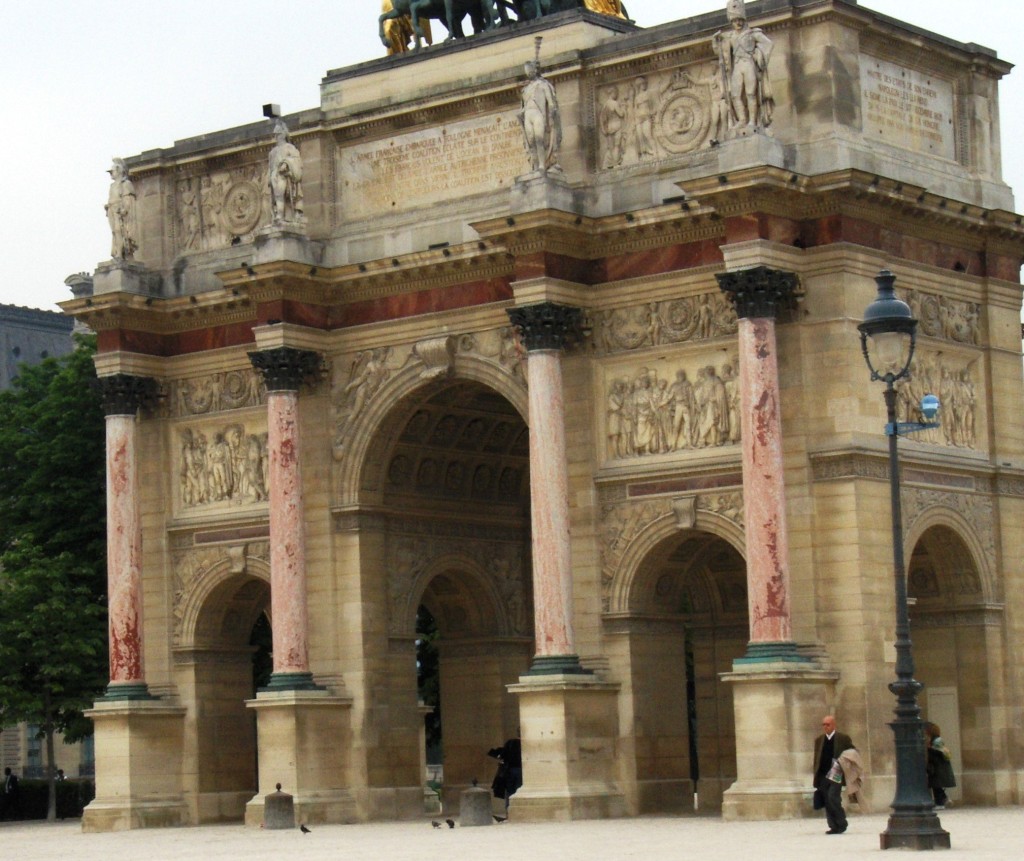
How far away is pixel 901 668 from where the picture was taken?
98.5ft

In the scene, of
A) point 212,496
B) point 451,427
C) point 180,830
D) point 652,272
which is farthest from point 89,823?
point 652,272

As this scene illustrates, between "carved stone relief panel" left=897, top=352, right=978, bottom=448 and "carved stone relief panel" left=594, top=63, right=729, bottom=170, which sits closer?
"carved stone relief panel" left=897, top=352, right=978, bottom=448

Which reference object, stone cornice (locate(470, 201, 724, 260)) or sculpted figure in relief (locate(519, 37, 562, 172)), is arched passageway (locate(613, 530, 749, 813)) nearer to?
stone cornice (locate(470, 201, 724, 260))

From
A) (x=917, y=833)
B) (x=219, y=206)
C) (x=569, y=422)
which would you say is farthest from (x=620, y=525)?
(x=917, y=833)

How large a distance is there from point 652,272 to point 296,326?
7.18 meters

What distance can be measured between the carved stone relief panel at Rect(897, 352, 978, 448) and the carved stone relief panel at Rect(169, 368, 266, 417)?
40.4ft

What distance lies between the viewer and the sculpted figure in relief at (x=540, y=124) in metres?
42.4

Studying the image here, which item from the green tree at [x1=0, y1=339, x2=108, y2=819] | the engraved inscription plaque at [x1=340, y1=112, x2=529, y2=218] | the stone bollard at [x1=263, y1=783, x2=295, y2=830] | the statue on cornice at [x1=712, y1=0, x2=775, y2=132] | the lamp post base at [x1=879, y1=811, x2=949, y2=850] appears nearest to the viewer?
the lamp post base at [x1=879, y1=811, x2=949, y2=850]

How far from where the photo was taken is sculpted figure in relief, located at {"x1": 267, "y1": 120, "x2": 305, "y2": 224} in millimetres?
45969

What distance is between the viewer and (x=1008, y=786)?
42.3 m

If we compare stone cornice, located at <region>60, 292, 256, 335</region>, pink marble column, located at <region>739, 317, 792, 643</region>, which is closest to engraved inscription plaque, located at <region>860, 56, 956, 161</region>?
pink marble column, located at <region>739, 317, 792, 643</region>

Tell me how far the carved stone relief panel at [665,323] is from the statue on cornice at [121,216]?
10367mm

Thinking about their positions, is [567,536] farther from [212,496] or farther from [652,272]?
[212,496]

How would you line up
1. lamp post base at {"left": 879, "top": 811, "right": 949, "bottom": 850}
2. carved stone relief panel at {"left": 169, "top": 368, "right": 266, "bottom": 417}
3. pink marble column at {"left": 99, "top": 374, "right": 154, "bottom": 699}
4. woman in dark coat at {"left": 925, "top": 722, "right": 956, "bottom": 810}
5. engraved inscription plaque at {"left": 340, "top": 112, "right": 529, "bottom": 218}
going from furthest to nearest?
1. carved stone relief panel at {"left": 169, "top": 368, "right": 266, "bottom": 417}
2. pink marble column at {"left": 99, "top": 374, "right": 154, "bottom": 699}
3. engraved inscription plaque at {"left": 340, "top": 112, "right": 529, "bottom": 218}
4. woman in dark coat at {"left": 925, "top": 722, "right": 956, "bottom": 810}
5. lamp post base at {"left": 879, "top": 811, "right": 949, "bottom": 850}
